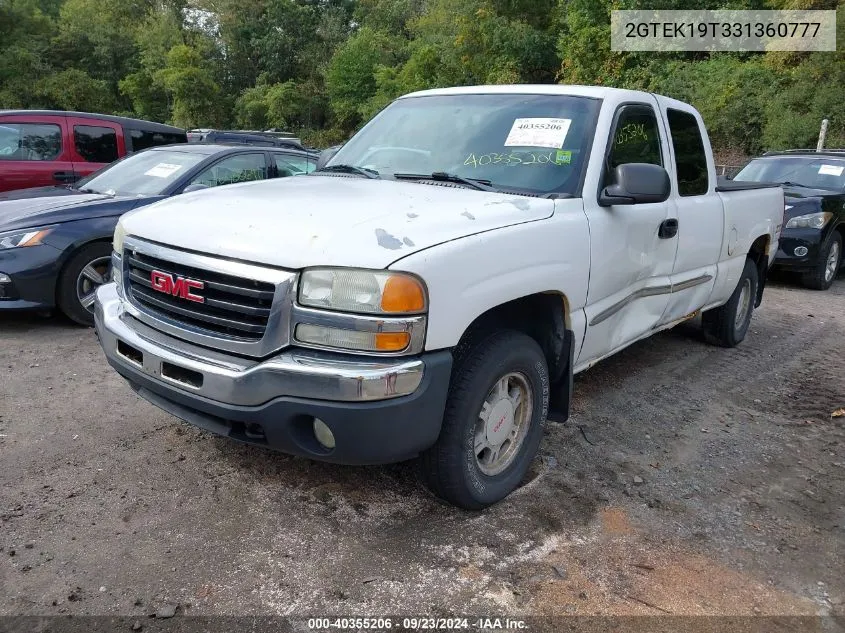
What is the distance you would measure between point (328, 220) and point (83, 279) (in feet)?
12.0

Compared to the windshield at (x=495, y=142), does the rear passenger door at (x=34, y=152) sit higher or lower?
lower

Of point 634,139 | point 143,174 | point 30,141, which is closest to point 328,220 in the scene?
point 634,139

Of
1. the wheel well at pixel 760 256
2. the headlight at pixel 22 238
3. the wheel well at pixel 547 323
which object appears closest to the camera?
the wheel well at pixel 547 323

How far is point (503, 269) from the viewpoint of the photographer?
9.21 feet

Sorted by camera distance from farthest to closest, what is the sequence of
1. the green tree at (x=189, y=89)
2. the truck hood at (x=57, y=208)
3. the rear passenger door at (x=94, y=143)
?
the green tree at (x=189, y=89) < the rear passenger door at (x=94, y=143) < the truck hood at (x=57, y=208)

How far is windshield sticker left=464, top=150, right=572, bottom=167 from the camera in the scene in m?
3.48

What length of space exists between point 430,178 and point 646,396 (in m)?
2.27

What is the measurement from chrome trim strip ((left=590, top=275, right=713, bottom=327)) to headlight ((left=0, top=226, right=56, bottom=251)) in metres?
4.23

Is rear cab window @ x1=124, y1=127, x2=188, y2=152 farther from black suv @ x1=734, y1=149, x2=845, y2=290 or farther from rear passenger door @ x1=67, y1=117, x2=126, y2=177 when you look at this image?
black suv @ x1=734, y1=149, x2=845, y2=290

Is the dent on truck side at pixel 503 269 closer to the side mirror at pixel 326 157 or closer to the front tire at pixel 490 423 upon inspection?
the front tire at pixel 490 423

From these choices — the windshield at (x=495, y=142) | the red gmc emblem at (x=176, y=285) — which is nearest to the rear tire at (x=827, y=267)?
the windshield at (x=495, y=142)

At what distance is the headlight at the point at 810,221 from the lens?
28.3 feet

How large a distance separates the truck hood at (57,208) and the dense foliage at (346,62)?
66.0 ft

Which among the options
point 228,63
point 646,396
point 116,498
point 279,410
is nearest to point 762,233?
point 646,396
